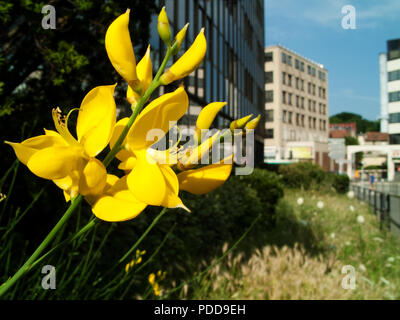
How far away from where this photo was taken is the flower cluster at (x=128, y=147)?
0.99ft

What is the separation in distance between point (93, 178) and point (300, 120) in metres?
49.8

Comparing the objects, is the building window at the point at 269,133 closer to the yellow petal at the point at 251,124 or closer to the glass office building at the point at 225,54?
the glass office building at the point at 225,54

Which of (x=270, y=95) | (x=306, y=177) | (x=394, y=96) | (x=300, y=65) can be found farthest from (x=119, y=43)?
(x=394, y=96)

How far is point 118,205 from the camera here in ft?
1.00

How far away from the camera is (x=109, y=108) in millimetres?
325

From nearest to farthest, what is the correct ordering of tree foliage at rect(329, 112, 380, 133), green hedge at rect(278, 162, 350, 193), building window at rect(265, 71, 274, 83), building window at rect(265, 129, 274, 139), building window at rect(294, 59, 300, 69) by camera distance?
green hedge at rect(278, 162, 350, 193), building window at rect(265, 71, 274, 83), building window at rect(294, 59, 300, 69), building window at rect(265, 129, 274, 139), tree foliage at rect(329, 112, 380, 133)

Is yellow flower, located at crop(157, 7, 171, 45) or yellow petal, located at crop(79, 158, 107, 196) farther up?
yellow flower, located at crop(157, 7, 171, 45)

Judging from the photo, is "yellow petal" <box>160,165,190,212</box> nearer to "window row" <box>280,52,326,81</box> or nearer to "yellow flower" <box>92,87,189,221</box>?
"yellow flower" <box>92,87,189,221</box>

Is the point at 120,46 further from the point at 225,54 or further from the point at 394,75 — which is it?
the point at 394,75

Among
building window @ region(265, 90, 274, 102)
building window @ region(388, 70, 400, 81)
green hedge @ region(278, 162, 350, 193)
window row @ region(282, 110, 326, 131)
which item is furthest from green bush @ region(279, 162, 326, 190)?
building window @ region(388, 70, 400, 81)

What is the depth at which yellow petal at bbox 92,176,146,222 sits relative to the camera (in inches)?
11.3
